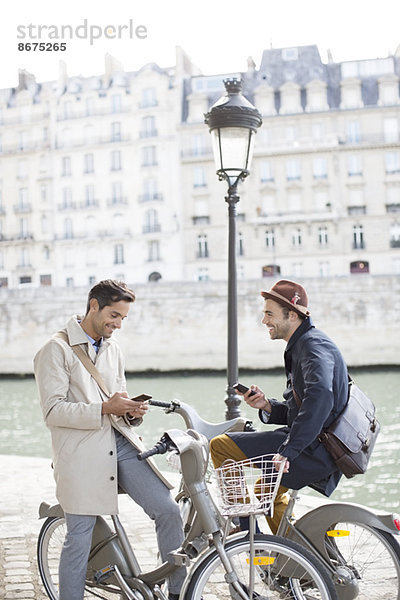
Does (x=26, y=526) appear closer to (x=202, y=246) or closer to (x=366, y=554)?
(x=366, y=554)

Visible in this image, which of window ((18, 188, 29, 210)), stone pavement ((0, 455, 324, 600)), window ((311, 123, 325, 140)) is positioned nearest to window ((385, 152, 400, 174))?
window ((311, 123, 325, 140))

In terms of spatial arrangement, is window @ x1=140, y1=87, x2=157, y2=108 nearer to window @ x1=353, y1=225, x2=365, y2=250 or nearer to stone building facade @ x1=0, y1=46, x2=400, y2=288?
stone building facade @ x1=0, y1=46, x2=400, y2=288

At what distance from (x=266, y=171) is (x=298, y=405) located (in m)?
39.2

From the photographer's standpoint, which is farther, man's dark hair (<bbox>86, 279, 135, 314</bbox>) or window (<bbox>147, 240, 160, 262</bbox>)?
window (<bbox>147, 240, 160, 262</bbox>)

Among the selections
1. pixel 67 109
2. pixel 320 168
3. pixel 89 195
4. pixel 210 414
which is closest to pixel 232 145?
pixel 210 414

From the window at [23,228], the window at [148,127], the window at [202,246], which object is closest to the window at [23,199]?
the window at [23,228]

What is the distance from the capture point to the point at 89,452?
302cm

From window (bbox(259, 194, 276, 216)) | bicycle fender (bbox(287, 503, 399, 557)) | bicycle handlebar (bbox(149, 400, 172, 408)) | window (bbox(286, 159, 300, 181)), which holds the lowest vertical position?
bicycle fender (bbox(287, 503, 399, 557))

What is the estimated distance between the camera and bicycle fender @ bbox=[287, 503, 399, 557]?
2928mm

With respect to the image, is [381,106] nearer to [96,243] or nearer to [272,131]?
[272,131]

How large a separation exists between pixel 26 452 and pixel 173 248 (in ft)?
95.3

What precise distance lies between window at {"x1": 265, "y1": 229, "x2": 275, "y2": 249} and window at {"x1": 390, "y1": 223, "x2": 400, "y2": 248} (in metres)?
5.98

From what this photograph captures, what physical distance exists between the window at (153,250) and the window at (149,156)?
14.0 ft

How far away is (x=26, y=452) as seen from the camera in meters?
13.6
